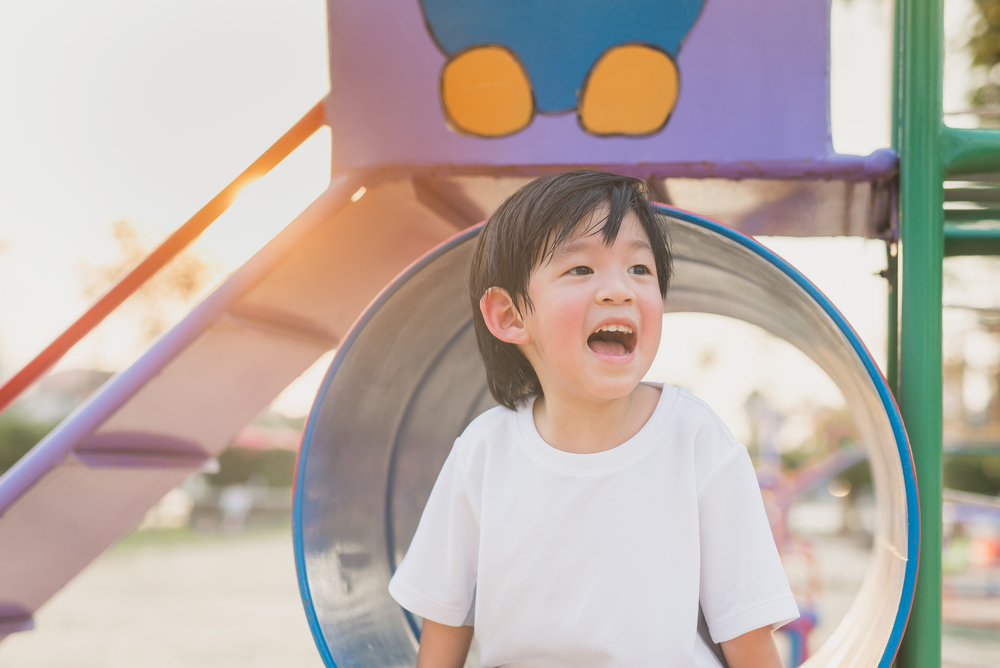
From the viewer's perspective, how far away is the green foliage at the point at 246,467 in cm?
1677

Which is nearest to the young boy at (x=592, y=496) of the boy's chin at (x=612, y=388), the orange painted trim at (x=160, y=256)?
the boy's chin at (x=612, y=388)

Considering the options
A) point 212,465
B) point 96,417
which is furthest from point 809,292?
point 212,465

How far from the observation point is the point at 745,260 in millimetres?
1594

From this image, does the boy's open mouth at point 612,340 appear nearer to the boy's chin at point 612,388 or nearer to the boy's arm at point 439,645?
the boy's chin at point 612,388

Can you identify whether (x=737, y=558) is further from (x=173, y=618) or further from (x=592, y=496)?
(x=173, y=618)

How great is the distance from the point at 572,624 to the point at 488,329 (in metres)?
0.57

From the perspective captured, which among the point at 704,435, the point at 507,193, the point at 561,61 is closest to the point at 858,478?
the point at 507,193

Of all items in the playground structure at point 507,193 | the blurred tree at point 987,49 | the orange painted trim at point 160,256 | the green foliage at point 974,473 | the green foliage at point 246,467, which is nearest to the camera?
the playground structure at point 507,193

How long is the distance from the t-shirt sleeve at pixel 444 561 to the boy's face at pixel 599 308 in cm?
Result: 36

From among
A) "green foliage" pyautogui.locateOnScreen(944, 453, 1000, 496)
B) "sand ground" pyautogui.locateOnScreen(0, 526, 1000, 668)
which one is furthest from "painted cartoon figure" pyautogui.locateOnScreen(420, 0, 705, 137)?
"green foliage" pyautogui.locateOnScreen(944, 453, 1000, 496)

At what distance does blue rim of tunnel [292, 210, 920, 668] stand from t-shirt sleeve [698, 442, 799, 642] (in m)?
0.22

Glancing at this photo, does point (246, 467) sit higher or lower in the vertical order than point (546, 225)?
higher

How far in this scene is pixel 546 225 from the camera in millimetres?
1328

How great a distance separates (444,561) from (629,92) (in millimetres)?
1176
